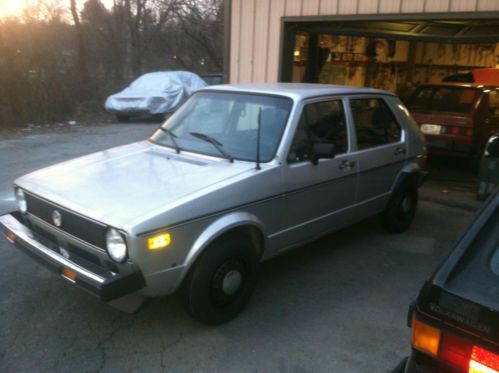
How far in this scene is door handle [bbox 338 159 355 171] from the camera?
449 cm

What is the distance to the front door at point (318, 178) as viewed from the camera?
4.04 metres

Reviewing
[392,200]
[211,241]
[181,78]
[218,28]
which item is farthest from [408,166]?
[218,28]

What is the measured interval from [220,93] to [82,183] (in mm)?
1690

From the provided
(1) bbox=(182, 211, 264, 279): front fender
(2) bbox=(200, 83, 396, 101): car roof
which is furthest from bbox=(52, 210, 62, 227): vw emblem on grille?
(2) bbox=(200, 83, 396, 101): car roof

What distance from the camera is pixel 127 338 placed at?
3.44 metres

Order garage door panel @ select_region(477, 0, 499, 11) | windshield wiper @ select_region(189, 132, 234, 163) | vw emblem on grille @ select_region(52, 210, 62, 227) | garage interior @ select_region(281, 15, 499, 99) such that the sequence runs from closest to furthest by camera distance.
A: vw emblem on grille @ select_region(52, 210, 62, 227)
windshield wiper @ select_region(189, 132, 234, 163)
garage door panel @ select_region(477, 0, 499, 11)
garage interior @ select_region(281, 15, 499, 99)

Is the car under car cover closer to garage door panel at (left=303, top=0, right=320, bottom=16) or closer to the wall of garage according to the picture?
the wall of garage

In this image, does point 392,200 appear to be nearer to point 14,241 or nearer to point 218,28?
point 14,241

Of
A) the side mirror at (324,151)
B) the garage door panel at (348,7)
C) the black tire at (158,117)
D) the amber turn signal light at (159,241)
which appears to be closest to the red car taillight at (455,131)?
the garage door panel at (348,7)

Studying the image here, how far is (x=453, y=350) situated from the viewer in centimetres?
182

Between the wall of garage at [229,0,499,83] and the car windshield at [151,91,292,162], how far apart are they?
3.54 m

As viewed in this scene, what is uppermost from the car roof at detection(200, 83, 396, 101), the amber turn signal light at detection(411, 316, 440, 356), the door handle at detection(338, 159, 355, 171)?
the car roof at detection(200, 83, 396, 101)

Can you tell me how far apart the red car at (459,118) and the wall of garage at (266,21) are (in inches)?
120

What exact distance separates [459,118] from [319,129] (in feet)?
18.6
